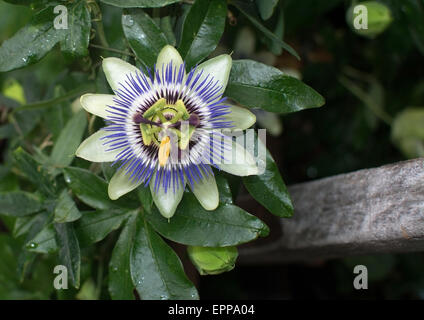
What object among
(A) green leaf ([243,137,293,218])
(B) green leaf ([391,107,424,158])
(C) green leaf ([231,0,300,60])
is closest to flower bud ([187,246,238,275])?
(A) green leaf ([243,137,293,218])

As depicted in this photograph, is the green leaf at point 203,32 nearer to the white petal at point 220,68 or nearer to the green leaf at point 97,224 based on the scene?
the white petal at point 220,68

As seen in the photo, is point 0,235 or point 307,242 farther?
point 0,235

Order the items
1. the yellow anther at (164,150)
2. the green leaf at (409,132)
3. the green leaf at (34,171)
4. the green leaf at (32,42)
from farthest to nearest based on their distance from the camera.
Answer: the green leaf at (409,132) → the green leaf at (34,171) → the green leaf at (32,42) → the yellow anther at (164,150)

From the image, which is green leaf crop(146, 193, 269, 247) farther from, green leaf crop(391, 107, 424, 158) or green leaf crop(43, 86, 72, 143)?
green leaf crop(391, 107, 424, 158)

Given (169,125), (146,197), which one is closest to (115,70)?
(169,125)

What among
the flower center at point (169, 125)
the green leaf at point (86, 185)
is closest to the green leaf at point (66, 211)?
the green leaf at point (86, 185)

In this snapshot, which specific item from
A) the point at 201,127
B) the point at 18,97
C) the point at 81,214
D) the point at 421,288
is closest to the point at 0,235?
the point at 18,97

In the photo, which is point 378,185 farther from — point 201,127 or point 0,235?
point 0,235
